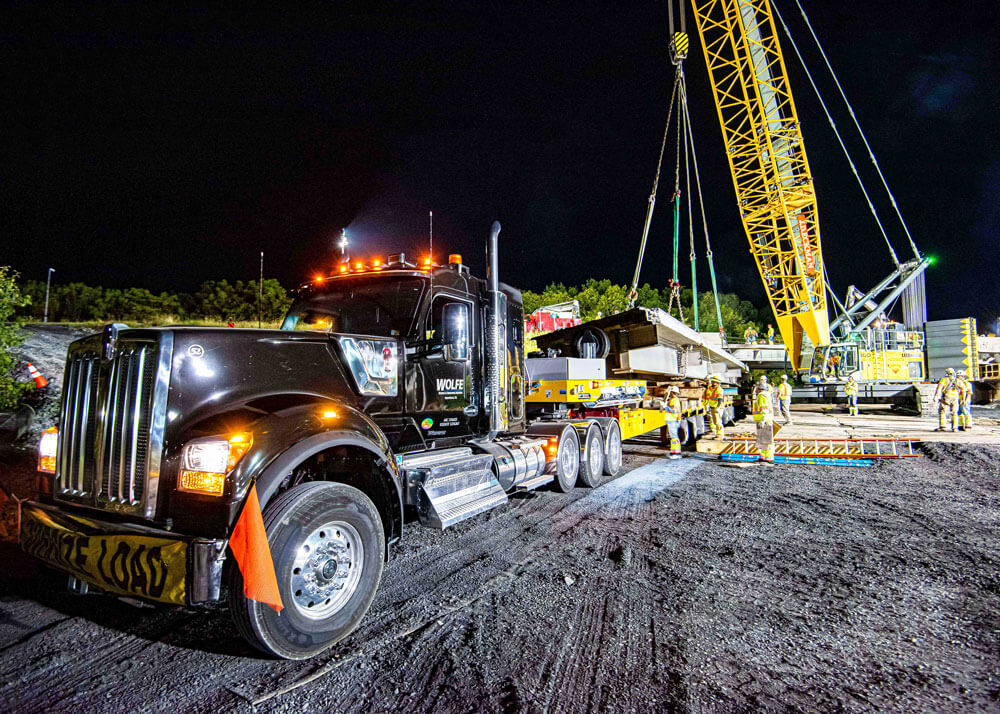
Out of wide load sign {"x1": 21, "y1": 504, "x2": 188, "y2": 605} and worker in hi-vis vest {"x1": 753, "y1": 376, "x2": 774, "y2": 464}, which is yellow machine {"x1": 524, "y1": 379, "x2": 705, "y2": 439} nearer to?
worker in hi-vis vest {"x1": 753, "y1": 376, "x2": 774, "y2": 464}

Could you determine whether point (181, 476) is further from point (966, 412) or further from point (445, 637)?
point (966, 412)

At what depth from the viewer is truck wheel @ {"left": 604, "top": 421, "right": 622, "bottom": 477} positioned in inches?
332

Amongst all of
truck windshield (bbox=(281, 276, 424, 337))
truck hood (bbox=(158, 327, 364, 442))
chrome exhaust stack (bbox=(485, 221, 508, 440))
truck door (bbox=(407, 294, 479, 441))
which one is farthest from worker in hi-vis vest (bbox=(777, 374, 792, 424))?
truck hood (bbox=(158, 327, 364, 442))

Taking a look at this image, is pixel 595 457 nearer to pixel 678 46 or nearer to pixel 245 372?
pixel 245 372

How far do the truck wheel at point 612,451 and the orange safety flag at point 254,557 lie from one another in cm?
643

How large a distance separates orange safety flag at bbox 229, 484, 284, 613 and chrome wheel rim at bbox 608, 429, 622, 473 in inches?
260

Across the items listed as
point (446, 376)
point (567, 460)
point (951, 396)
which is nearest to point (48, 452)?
point (446, 376)

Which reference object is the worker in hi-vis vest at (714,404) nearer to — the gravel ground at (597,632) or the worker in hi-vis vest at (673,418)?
the worker in hi-vis vest at (673,418)

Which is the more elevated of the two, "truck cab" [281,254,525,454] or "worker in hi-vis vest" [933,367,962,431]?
"truck cab" [281,254,525,454]

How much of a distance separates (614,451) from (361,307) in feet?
17.7

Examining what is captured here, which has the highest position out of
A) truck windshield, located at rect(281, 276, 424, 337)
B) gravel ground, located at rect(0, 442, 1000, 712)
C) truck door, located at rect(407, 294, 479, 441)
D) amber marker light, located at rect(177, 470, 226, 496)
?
truck windshield, located at rect(281, 276, 424, 337)

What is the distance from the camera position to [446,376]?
5.13 meters

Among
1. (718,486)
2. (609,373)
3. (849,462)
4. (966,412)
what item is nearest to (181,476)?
(718,486)

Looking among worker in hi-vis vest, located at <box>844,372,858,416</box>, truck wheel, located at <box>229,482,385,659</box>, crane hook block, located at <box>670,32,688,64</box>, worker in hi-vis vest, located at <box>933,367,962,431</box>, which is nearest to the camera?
truck wheel, located at <box>229,482,385,659</box>
